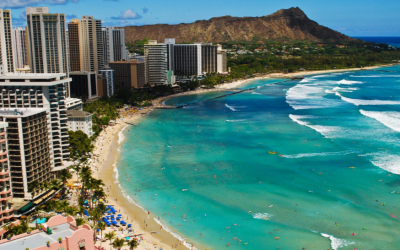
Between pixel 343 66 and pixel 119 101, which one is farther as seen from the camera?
pixel 343 66

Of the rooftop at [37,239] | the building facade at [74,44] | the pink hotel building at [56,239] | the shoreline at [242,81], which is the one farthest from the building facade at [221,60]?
the rooftop at [37,239]

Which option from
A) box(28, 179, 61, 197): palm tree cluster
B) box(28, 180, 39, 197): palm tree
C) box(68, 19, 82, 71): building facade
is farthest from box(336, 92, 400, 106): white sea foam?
box(28, 180, 39, 197): palm tree

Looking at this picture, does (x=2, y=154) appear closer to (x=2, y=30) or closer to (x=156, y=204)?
(x=156, y=204)

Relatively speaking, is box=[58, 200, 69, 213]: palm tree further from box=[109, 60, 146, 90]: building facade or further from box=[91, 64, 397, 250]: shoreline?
box=[109, 60, 146, 90]: building facade

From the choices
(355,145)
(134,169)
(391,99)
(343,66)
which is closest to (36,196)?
(134,169)

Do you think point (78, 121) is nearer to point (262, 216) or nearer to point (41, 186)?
point (41, 186)

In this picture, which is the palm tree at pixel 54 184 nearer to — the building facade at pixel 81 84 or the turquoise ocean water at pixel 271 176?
the turquoise ocean water at pixel 271 176
